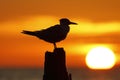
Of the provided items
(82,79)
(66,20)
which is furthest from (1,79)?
(66,20)

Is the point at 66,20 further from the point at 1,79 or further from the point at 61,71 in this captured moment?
the point at 1,79

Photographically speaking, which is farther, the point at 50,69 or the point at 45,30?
the point at 45,30

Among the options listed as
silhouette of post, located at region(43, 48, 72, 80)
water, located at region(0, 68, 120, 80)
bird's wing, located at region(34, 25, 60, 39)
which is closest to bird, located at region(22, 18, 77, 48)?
bird's wing, located at region(34, 25, 60, 39)

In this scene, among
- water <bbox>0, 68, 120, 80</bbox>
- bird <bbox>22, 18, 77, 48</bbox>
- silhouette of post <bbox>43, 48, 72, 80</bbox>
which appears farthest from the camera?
water <bbox>0, 68, 120, 80</bbox>

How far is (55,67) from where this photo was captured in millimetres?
10641

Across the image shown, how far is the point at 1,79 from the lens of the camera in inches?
4862

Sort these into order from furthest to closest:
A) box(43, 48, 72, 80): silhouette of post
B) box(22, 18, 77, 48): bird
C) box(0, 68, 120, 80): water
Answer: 1. box(0, 68, 120, 80): water
2. box(22, 18, 77, 48): bird
3. box(43, 48, 72, 80): silhouette of post

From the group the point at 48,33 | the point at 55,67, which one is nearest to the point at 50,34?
the point at 48,33

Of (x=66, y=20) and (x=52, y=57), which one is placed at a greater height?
(x=66, y=20)

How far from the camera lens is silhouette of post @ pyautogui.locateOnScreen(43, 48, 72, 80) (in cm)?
1052

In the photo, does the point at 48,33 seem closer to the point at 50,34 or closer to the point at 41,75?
the point at 50,34

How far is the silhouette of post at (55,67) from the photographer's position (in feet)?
34.5

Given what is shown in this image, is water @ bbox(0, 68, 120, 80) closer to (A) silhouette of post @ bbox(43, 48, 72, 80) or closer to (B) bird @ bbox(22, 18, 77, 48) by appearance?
(B) bird @ bbox(22, 18, 77, 48)

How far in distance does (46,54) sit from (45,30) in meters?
3.08
